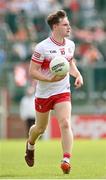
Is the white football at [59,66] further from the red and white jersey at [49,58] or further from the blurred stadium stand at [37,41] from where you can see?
the blurred stadium stand at [37,41]

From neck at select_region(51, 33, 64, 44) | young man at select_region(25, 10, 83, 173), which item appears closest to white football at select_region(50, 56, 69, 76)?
young man at select_region(25, 10, 83, 173)

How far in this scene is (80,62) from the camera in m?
29.0

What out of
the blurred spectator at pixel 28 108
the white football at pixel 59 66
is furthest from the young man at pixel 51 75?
the blurred spectator at pixel 28 108

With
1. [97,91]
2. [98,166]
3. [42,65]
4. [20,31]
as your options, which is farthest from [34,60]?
[20,31]

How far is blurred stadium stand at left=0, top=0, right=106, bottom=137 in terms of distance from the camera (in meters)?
28.6

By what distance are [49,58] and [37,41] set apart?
55.8ft

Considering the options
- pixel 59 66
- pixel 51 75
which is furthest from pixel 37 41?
pixel 59 66

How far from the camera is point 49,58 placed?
12.5 metres

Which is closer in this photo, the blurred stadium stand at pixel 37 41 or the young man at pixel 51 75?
the young man at pixel 51 75

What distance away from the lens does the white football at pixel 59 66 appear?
39.6 ft

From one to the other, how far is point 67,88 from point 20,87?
636 inches

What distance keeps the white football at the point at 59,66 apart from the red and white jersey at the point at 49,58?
225 millimetres

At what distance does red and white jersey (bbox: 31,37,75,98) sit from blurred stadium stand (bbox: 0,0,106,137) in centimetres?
1564

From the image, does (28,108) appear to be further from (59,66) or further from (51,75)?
(59,66)
